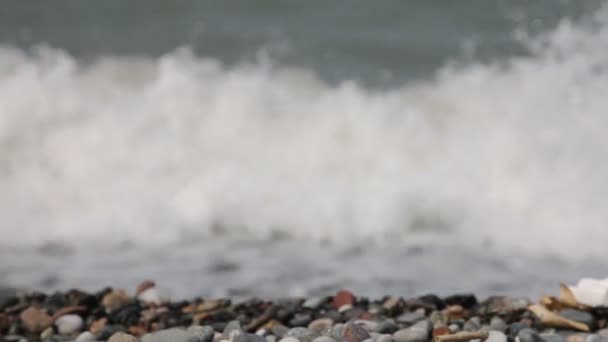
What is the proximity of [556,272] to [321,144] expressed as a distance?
212cm

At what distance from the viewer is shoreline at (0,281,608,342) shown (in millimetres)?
2262

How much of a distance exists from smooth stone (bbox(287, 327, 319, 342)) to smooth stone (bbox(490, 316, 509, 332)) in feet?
1.70

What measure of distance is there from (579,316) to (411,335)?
1.75ft

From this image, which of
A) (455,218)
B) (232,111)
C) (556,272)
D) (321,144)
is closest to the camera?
(556,272)

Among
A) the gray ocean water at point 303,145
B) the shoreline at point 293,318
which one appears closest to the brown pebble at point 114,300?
the shoreline at point 293,318

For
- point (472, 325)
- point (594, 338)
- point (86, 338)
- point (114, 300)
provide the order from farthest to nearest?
1. point (114, 300)
2. point (86, 338)
3. point (472, 325)
4. point (594, 338)

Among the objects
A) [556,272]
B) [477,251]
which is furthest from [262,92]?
[556,272]

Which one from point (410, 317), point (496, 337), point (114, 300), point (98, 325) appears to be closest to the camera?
point (496, 337)

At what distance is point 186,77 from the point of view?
6277 millimetres

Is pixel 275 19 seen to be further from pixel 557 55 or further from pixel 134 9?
pixel 557 55

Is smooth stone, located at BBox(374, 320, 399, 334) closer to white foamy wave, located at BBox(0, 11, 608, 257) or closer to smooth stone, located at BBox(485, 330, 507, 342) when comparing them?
smooth stone, located at BBox(485, 330, 507, 342)

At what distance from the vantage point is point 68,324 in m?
3.01

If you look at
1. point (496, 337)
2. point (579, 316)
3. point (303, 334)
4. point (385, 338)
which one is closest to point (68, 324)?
point (303, 334)

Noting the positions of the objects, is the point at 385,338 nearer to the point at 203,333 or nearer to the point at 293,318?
the point at 203,333
